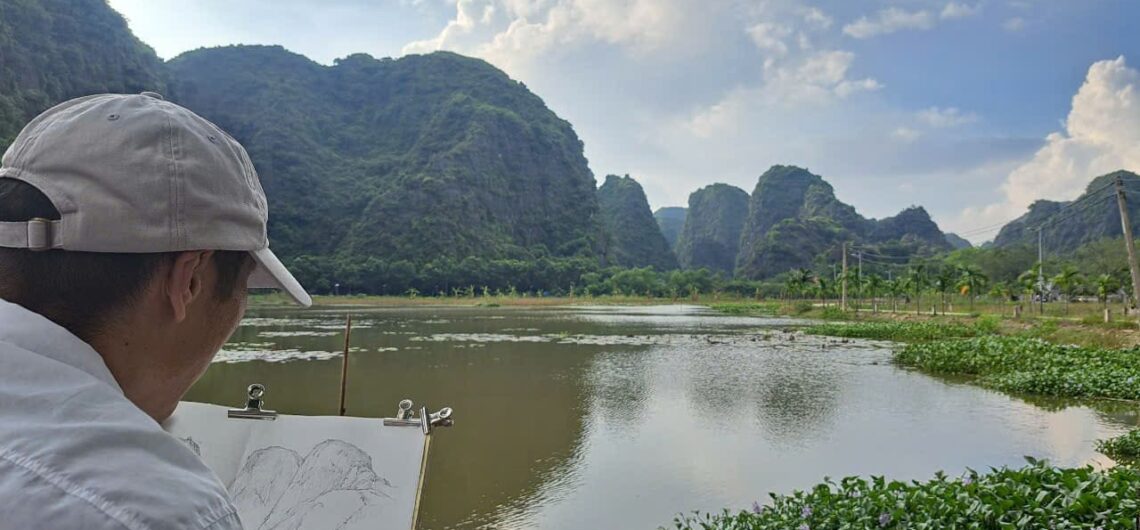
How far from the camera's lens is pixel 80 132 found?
2.48 ft

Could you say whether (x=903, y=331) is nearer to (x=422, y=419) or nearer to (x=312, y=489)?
(x=422, y=419)

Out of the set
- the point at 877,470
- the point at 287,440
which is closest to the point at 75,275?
the point at 287,440

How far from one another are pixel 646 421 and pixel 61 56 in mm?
51598

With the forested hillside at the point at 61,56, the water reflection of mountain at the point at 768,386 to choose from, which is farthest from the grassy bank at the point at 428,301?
the water reflection of mountain at the point at 768,386

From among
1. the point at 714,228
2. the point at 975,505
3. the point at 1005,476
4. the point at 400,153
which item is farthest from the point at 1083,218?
the point at 975,505

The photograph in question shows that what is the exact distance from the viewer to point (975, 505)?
10.7 feet

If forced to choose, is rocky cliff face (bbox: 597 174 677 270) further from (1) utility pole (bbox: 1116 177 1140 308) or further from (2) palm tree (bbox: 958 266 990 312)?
(1) utility pole (bbox: 1116 177 1140 308)

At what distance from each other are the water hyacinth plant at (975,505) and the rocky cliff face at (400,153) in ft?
199

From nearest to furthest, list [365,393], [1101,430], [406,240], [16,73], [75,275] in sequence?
[75,275] < [1101,430] < [365,393] < [16,73] < [406,240]

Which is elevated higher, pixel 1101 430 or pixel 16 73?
pixel 16 73

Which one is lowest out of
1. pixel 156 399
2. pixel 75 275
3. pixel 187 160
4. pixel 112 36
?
pixel 156 399

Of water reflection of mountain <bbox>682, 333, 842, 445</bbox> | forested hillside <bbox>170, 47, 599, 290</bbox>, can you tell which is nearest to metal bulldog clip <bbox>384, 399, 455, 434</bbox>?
water reflection of mountain <bbox>682, 333, 842, 445</bbox>

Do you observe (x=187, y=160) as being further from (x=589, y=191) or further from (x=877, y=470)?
(x=589, y=191)

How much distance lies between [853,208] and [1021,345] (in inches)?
3723
